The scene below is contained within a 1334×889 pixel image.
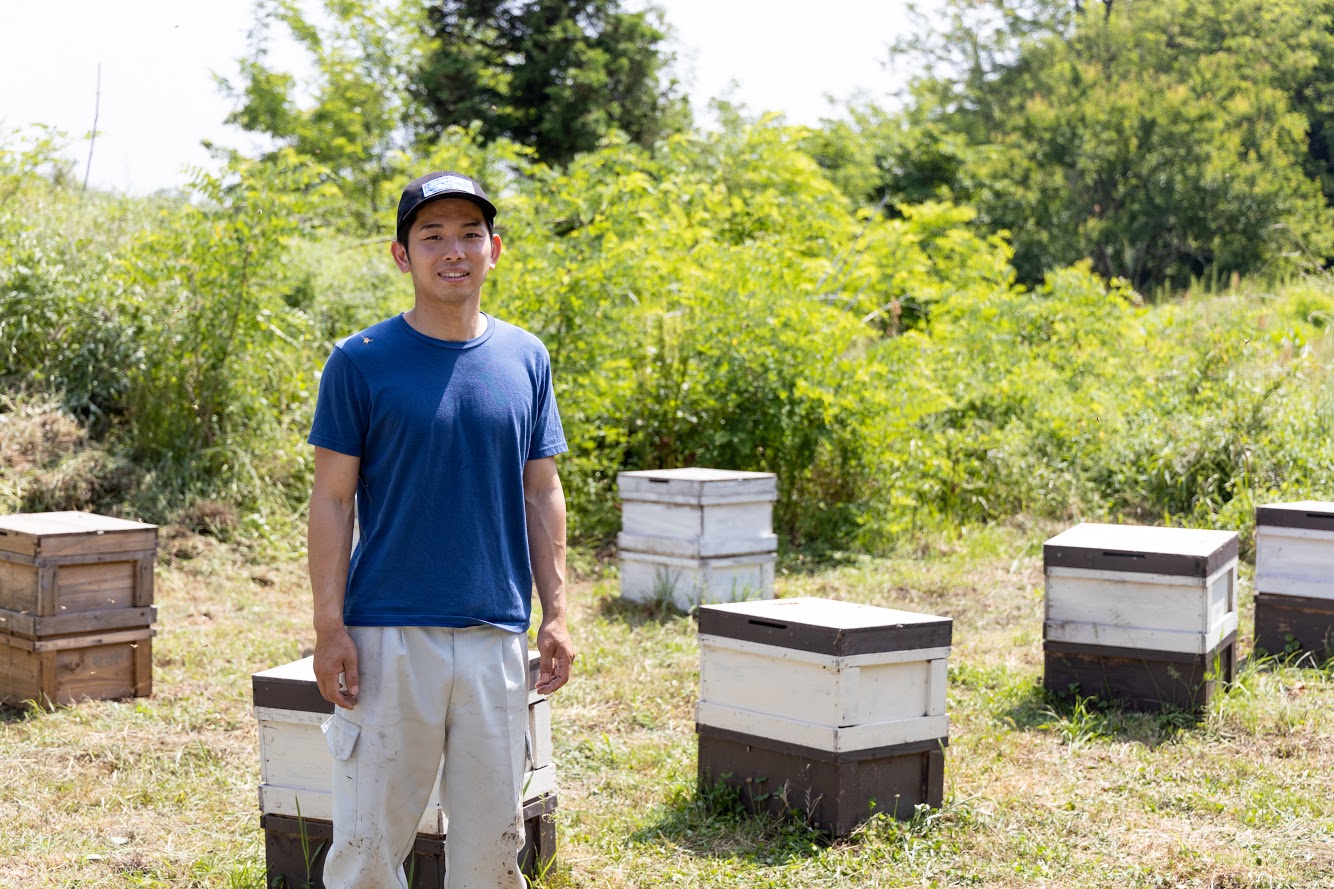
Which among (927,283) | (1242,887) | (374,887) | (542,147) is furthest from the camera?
(542,147)

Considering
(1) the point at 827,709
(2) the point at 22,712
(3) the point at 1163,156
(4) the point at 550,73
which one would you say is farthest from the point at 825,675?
(3) the point at 1163,156

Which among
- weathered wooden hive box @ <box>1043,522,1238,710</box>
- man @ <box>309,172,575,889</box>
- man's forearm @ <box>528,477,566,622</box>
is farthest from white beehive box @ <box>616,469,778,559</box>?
man @ <box>309,172,575,889</box>

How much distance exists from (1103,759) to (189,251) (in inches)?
257

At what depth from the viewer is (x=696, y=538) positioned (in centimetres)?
690

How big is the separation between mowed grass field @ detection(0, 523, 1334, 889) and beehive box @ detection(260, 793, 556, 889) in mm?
95

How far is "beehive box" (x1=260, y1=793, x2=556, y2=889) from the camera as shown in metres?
3.31

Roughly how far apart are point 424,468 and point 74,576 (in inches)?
→ 134

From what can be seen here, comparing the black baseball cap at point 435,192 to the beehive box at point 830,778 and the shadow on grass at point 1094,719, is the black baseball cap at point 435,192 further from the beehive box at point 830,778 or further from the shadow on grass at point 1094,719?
the shadow on grass at point 1094,719

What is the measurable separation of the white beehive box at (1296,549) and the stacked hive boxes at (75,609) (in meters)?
5.04

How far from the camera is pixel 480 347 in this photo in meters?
2.66

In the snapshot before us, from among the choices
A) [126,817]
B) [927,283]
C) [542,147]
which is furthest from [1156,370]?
[542,147]

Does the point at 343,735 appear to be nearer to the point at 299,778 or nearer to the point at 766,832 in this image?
the point at 299,778

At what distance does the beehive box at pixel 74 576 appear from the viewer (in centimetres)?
517

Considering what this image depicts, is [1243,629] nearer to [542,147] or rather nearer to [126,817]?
[126,817]
